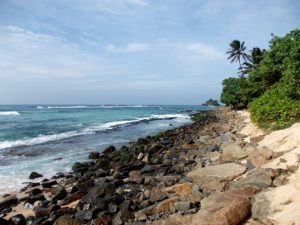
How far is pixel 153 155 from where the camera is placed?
15.0 m

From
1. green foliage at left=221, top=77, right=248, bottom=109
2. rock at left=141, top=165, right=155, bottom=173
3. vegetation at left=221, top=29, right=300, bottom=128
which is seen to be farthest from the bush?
green foliage at left=221, top=77, right=248, bottom=109

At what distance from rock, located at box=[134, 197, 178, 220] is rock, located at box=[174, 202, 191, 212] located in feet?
0.33

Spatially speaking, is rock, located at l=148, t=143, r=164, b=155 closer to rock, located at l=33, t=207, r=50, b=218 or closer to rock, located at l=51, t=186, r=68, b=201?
rock, located at l=51, t=186, r=68, b=201

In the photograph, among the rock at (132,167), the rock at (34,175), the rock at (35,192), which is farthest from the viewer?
the rock at (34,175)

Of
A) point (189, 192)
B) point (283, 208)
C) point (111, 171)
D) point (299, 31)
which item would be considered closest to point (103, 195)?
point (189, 192)

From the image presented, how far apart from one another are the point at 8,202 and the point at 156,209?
195 inches

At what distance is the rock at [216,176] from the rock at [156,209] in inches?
52.4

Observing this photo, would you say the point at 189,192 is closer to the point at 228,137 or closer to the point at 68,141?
the point at 228,137

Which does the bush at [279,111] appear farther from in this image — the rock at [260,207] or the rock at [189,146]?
the rock at [260,207]

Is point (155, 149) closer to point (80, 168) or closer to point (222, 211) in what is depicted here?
point (80, 168)

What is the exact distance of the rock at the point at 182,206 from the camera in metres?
6.86

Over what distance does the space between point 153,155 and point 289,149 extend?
695cm

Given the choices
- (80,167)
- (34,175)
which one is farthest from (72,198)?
(80,167)

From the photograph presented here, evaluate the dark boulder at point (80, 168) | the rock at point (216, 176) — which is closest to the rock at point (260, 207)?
the rock at point (216, 176)
